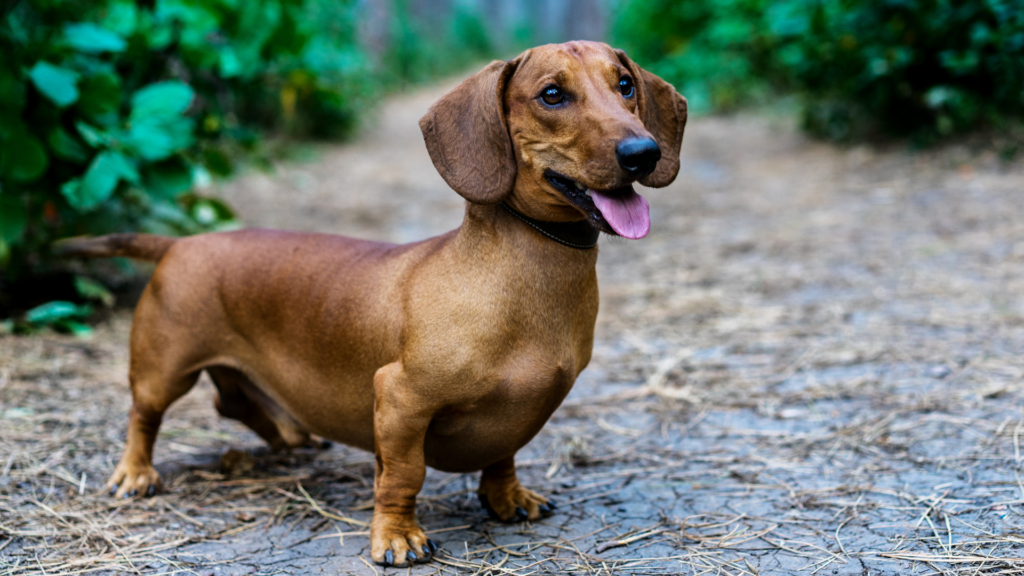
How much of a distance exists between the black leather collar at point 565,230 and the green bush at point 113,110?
7.69 feet

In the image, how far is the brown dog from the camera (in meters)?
2.25

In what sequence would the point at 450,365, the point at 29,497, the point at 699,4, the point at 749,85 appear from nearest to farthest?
the point at 450,365, the point at 29,497, the point at 749,85, the point at 699,4

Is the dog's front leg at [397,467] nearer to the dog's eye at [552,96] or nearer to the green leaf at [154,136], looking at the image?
the dog's eye at [552,96]

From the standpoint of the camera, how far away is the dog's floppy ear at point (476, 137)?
2.28 m

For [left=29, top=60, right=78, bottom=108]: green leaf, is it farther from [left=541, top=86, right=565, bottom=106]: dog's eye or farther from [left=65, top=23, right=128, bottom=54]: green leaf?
[left=541, top=86, right=565, bottom=106]: dog's eye

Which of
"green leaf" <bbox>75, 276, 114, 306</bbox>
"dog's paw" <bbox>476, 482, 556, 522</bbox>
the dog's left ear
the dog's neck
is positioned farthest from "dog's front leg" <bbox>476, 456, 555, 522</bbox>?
"green leaf" <bbox>75, 276, 114, 306</bbox>

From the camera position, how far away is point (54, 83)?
3652 mm

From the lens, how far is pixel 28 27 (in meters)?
4.16

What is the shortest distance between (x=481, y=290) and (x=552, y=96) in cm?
57

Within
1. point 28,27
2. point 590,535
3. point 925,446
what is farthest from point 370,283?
point 28,27

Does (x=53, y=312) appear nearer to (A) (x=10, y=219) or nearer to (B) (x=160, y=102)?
(A) (x=10, y=219)

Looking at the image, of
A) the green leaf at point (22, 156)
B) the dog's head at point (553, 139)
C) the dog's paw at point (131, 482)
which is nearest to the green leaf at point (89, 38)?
the green leaf at point (22, 156)

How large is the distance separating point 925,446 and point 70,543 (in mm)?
2921

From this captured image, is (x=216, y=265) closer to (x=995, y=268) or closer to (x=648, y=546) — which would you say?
(x=648, y=546)
